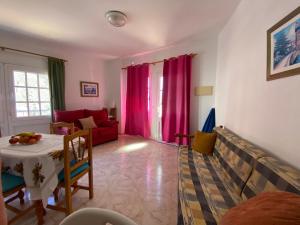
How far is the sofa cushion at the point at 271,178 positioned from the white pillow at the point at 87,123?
3.64m

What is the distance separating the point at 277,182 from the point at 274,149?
0.46m

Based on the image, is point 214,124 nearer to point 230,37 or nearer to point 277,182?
point 230,37

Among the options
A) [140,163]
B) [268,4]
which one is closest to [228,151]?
[268,4]

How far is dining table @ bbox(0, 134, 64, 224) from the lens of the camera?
1.37m

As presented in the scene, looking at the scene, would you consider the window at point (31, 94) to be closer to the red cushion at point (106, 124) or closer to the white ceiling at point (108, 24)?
the white ceiling at point (108, 24)

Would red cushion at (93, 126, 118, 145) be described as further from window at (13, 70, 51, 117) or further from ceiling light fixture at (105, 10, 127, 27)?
ceiling light fixture at (105, 10, 127, 27)

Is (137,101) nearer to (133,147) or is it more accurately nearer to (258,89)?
(133,147)

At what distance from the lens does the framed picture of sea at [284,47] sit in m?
1.10

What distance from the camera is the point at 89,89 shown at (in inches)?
192

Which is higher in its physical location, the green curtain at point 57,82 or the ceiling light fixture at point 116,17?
the ceiling light fixture at point 116,17

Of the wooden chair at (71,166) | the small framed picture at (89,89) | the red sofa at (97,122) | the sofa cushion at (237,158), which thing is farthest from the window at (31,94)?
the sofa cushion at (237,158)

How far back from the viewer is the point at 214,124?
10.8 ft

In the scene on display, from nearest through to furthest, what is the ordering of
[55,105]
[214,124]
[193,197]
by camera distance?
[193,197] → [214,124] → [55,105]

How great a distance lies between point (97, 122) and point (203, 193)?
377 centimetres
